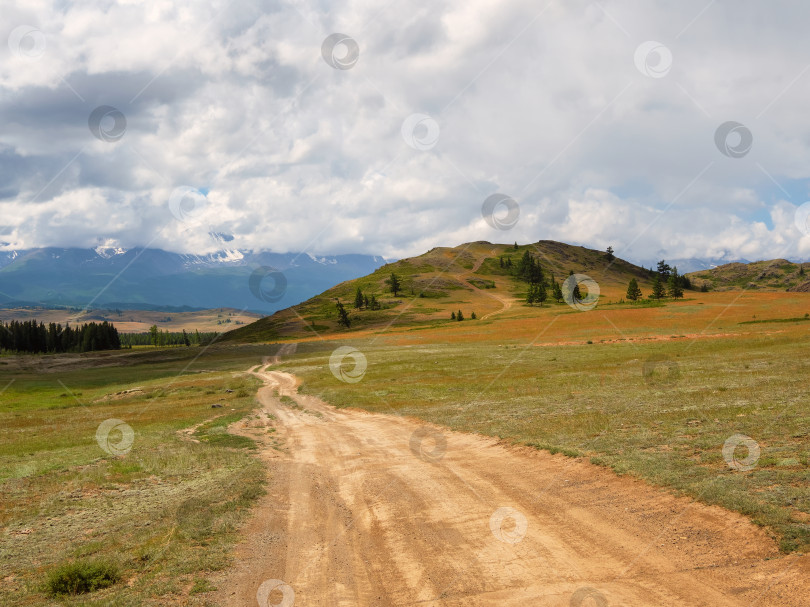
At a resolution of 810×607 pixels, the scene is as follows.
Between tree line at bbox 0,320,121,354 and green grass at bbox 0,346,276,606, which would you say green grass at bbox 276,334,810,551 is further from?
tree line at bbox 0,320,121,354

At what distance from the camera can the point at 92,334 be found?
595ft

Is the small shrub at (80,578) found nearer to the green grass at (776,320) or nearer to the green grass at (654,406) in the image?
the green grass at (654,406)

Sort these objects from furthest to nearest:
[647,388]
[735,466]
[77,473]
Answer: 1. [647,388]
2. [77,473]
3. [735,466]

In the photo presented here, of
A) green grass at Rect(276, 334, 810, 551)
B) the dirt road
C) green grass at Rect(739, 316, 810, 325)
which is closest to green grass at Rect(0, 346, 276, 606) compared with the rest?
the dirt road

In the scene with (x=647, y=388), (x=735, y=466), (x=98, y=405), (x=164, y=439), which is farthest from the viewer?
(x=98, y=405)

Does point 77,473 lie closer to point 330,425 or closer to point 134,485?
point 134,485

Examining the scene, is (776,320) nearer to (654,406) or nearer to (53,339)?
(654,406)

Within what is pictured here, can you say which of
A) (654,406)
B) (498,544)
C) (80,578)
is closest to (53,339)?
(80,578)

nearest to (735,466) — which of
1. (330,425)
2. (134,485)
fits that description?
(134,485)

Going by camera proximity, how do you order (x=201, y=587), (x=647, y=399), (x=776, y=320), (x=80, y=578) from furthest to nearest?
(x=776, y=320) < (x=647, y=399) < (x=80, y=578) < (x=201, y=587)

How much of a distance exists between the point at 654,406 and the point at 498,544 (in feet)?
59.4

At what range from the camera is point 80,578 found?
993 cm

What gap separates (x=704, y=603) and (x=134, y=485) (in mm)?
18364

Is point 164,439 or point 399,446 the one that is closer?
point 399,446
